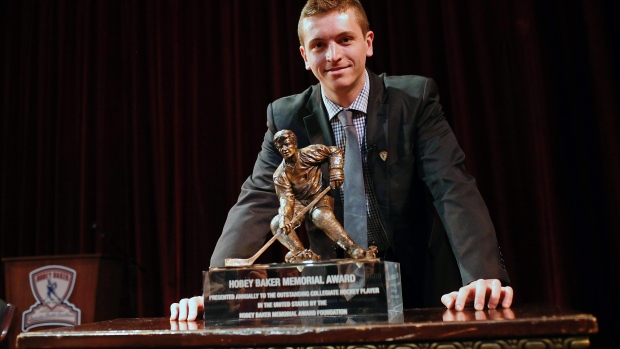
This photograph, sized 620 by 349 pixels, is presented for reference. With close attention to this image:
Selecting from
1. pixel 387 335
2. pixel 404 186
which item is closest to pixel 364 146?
pixel 404 186

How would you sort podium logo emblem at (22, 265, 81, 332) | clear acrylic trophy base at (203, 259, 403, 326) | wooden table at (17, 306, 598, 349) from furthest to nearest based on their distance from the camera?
1. podium logo emblem at (22, 265, 81, 332)
2. clear acrylic trophy base at (203, 259, 403, 326)
3. wooden table at (17, 306, 598, 349)

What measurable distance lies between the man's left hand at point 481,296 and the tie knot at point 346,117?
1.78 feet

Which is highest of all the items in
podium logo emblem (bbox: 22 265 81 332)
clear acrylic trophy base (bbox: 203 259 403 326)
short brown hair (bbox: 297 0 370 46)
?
short brown hair (bbox: 297 0 370 46)

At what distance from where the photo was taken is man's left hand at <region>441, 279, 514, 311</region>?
119 cm

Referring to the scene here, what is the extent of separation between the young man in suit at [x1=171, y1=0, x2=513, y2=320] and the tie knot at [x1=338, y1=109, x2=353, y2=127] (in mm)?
43

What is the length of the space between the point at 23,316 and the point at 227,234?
2.16 m

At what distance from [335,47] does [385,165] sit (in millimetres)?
334

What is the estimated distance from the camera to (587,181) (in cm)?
305

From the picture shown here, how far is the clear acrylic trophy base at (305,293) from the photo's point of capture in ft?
3.41

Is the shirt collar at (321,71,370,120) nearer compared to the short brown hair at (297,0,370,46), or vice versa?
the short brown hair at (297,0,370,46)

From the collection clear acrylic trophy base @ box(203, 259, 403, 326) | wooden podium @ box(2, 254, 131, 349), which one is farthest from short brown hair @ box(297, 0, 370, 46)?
wooden podium @ box(2, 254, 131, 349)

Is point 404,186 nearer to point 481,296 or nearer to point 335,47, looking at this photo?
point 335,47

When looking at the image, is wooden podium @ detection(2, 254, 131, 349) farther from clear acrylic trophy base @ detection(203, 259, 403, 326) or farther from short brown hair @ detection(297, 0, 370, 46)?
clear acrylic trophy base @ detection(203, 259, 403, 326)

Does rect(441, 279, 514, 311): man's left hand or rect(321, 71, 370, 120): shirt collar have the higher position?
rect(321, 71, 370, 120): shirt collar
